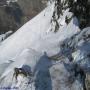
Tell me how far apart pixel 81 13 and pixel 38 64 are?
240cm

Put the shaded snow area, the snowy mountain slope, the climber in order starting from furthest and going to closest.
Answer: the snowy mountain slope
the climber
the shaded snow area

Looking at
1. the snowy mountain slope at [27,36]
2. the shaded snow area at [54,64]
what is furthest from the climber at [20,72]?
the snowy mountain slope at [27,36]

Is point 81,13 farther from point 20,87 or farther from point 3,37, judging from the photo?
point 3,37

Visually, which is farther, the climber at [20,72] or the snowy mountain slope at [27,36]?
the snowy mountain slope at [27,36]

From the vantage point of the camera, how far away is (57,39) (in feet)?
27.6

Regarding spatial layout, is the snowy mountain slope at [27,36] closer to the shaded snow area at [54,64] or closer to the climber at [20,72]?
the shaded snow area at [54,64]

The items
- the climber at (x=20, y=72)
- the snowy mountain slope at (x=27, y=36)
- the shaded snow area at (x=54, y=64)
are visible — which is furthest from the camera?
the snowy mountain slope at (x=27, y=36)

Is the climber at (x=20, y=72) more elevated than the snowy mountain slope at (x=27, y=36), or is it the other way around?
the snowy mountain slope at (x=27, y=36)

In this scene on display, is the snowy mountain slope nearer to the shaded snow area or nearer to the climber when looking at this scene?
the shaded snow area

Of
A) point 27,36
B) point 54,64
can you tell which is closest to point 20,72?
point 54,64

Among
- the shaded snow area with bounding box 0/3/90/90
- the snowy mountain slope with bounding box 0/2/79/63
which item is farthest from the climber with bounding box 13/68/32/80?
the snowy mountain slope with bounding box 0/2/79/63

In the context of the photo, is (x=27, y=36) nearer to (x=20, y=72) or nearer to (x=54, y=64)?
(x=54, y=64)

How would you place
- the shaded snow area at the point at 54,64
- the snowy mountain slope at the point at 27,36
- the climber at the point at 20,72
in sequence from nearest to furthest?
the shaded snow area at the point at 54,64
the climber at the point at 20,72
the snowy mountain slope at the point at 27,36

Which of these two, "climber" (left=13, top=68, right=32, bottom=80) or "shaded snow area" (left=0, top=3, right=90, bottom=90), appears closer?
"shaded snow area" (left=0, top=3, right=90, bottom=90)
